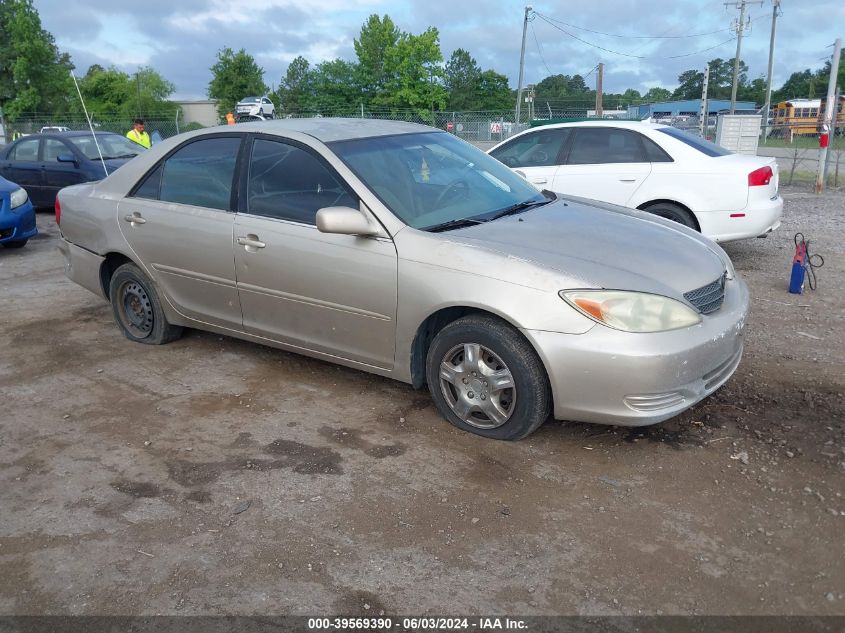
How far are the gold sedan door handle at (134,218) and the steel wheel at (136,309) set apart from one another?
48 centimetres

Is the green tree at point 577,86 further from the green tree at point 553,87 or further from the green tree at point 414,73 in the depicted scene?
the green tree at point 414,73

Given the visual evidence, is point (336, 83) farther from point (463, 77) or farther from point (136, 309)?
point (136, 309)

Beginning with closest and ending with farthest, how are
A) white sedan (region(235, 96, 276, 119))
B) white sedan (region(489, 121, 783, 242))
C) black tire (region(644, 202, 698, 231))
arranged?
white sedan (region(489, 121, 783, 242)), black tire (region(644, 202, 698, 231)), white sedan (region(235, 96, 276, 119))

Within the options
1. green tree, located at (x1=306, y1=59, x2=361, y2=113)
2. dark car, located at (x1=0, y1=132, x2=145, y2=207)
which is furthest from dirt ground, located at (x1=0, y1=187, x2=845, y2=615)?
green tree, located at (x1=306, y1=59, x2=361, y2=113)

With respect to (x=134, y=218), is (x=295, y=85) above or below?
above

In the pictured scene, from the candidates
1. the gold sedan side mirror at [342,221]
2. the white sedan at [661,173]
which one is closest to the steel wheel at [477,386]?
the gold sedan side mirror at [342,221]

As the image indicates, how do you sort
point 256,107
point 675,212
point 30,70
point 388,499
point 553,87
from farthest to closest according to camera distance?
point 553,87, point 30,70, point 256,107, point 675,212, point 388,499

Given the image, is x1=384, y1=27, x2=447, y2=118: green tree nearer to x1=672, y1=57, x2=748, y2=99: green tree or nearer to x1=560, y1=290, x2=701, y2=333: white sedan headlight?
x1=672, y1=57, x2=748, y2=99: green tree

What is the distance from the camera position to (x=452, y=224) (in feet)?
13.3

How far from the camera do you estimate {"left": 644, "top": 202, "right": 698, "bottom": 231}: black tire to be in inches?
292

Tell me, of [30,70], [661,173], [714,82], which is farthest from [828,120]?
[714,82]

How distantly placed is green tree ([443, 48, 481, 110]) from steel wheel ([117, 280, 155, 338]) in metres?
75.7

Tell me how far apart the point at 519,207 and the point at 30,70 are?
193 ft

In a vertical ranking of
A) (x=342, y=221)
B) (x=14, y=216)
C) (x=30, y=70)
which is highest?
(x=30, y=70)
